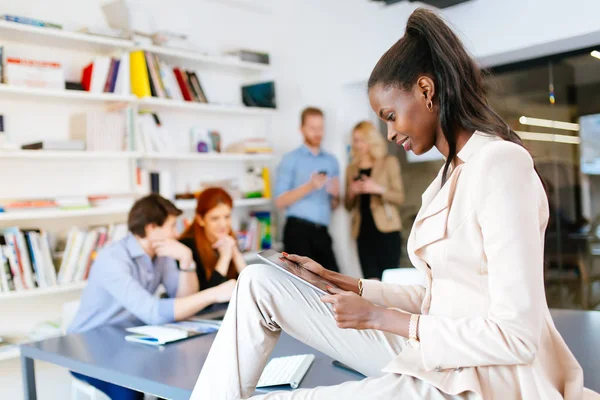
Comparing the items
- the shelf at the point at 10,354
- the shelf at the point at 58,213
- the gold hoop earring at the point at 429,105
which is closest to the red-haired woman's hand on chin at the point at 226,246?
the shelf at the point at 58,213

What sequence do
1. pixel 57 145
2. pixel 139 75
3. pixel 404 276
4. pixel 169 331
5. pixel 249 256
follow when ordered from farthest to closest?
pixel 249 256 → pixel 139 75 → pixel 57 145 → pixel 404 276 → pixel 169 331

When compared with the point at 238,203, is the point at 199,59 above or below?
above

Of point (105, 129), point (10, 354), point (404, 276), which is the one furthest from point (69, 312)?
point (404, 276)

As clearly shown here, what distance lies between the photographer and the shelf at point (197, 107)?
13.4 ft

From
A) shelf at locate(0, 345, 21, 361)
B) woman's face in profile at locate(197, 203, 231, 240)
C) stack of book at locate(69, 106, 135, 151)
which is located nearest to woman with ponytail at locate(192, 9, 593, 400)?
woman's face in profile at locate(197, 203, 231, 240)

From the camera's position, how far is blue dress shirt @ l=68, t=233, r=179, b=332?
2396 mm

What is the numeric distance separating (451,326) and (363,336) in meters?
0.31

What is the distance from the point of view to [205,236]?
129 inches

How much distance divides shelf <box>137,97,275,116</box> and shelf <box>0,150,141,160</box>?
0.38m

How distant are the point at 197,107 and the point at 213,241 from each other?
1469mm

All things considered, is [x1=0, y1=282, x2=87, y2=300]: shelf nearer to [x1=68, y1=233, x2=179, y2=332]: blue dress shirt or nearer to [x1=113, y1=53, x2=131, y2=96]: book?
[x1=68, y1=233, x2=179, y2=332]: blue dress shirt

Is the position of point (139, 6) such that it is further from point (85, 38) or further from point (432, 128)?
point (432, 128)

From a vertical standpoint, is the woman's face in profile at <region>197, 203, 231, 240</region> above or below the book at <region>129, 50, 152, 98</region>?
below

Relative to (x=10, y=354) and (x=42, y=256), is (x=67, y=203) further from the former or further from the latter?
(x=10, y=354)
